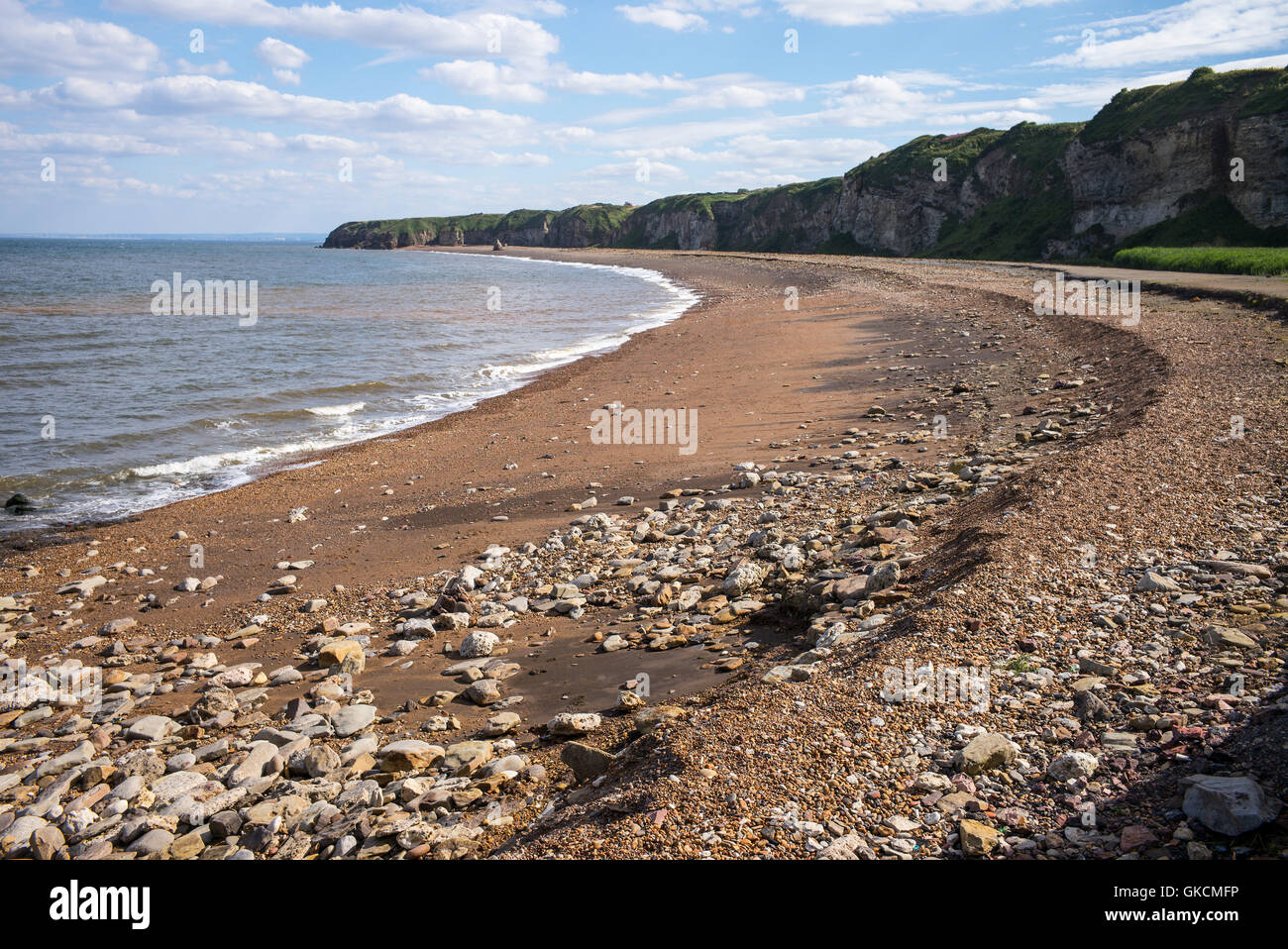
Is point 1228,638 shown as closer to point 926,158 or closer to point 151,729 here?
point 151,729

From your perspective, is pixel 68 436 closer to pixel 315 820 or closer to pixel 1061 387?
pixel 315 820

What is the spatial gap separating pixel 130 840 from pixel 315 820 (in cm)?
122

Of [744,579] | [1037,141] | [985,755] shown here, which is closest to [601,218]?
[1037,141]

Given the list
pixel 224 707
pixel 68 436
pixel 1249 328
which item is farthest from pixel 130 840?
pixel 1249 328

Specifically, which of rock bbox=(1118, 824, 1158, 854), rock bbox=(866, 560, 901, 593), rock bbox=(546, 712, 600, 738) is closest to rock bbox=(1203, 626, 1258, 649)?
rock bbox=(1118, 824, 1158, 854)

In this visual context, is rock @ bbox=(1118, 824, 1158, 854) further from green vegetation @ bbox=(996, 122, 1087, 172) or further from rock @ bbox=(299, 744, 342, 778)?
green vegetation @ bbox=(996, 122, 1087, 172)

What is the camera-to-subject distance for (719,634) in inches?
266

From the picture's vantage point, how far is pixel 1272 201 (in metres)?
45.2

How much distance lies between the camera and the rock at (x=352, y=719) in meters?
5.82

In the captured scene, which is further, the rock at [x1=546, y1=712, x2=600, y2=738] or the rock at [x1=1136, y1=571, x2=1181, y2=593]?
the rock at [x1=1136, y1=571, x2=1181, y2=593]

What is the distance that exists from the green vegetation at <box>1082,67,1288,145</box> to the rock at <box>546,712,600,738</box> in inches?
2349

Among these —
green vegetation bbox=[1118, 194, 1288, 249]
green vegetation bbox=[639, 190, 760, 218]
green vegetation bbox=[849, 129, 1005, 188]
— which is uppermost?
green vegetation bbox=[639, 190, 760, 218]

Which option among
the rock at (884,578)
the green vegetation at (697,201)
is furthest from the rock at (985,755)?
the green vegetation at (697,201)

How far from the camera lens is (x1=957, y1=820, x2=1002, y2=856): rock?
3369 millimetres
